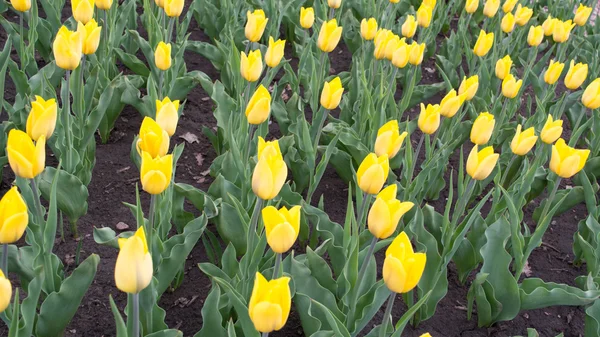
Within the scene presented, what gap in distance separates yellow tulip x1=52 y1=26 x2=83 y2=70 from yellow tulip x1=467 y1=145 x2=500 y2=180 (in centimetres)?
129

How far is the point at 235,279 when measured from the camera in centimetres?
187

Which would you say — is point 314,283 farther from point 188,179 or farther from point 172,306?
point 188,179

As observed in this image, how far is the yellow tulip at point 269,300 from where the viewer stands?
47.5 inches

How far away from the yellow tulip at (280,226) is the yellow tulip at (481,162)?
79cm

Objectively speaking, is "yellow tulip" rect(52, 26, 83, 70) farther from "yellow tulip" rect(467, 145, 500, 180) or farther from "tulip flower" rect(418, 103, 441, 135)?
"yellow tulip" rect(467, 145, 500, 180)

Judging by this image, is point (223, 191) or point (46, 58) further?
point (46, 58)

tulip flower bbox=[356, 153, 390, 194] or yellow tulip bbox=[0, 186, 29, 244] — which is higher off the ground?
yellow tulip bbox=[0, 186, 29, 244]

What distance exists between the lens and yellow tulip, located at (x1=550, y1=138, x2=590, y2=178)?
2.12 metres

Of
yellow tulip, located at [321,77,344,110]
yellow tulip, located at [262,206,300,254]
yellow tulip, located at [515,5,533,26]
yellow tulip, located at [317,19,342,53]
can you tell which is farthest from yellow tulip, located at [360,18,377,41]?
yellow tulip, located at [262,206,300,254]

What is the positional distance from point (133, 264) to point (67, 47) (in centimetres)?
107

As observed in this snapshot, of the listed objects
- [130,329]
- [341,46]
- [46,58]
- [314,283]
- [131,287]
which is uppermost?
[131,287]

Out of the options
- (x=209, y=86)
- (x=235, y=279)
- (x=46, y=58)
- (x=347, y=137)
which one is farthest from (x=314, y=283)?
(x=46, y=58)


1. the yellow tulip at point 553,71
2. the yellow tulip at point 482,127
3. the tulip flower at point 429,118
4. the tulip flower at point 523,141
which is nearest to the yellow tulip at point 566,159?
the tulip flower at point 523,141

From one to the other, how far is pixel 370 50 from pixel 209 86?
1009 millimetres
